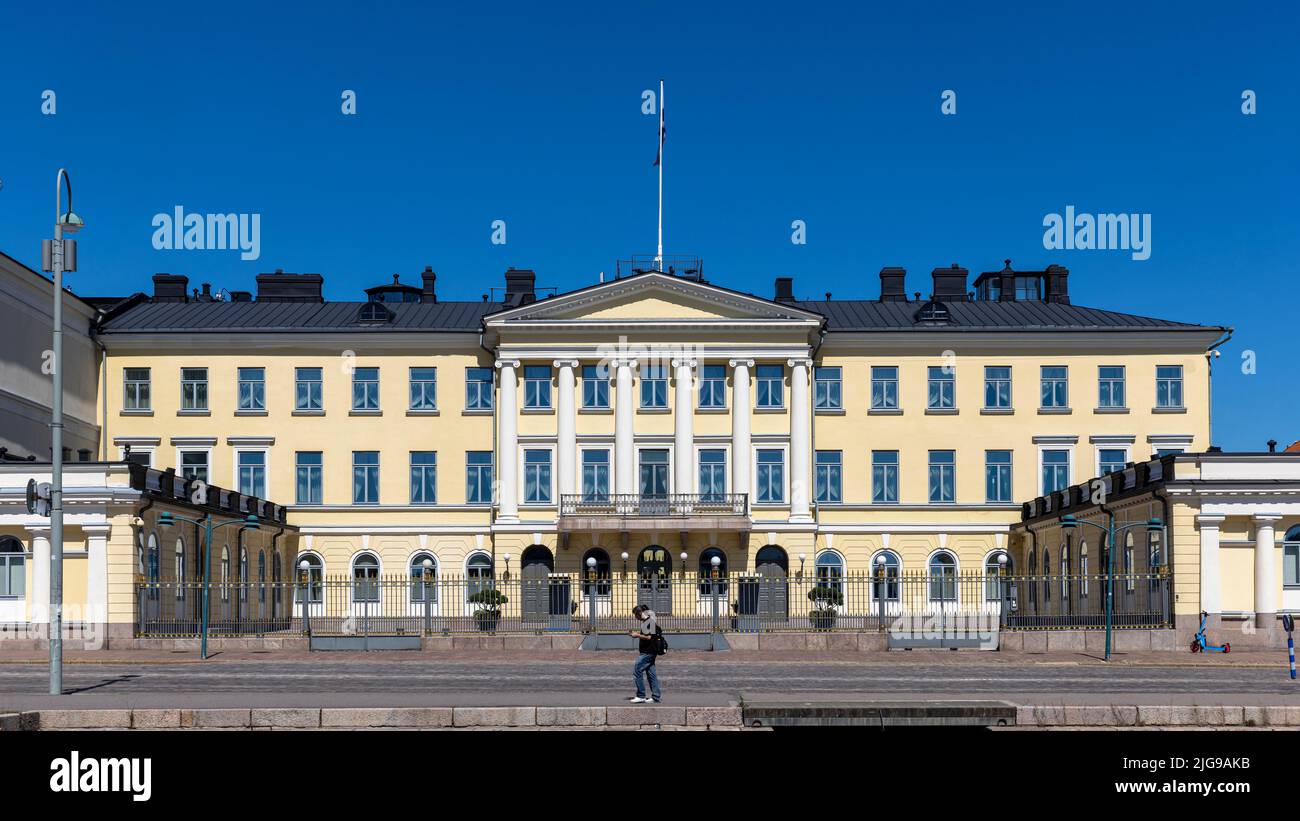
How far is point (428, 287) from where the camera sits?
78.2 meters

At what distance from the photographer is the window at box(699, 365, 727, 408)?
2712 inches

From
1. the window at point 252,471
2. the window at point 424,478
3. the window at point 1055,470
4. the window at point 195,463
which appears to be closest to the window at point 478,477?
the window at point 424,478

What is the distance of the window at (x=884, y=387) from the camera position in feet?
230

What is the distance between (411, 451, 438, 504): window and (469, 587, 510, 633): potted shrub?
9057mm

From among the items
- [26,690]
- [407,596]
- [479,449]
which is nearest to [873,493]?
[479,449]

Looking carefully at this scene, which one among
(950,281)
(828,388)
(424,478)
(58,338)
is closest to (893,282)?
(950,281)

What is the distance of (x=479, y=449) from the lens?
228 ft

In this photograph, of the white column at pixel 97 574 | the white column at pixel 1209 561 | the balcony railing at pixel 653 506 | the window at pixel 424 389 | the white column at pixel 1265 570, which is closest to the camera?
the white column at pixel 1209 561

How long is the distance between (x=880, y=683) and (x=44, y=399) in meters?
40.7

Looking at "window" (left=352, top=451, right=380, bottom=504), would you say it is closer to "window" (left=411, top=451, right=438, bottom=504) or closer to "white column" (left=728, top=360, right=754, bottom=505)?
"window" (left=411, top=451, right=438, bottom=504)

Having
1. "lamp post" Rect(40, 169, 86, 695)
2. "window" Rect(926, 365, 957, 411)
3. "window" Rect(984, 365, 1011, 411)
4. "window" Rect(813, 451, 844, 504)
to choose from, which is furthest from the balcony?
"lamp post" Rect(40, 169, 86, 695)

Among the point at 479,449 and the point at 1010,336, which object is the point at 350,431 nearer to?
the point at 479,449

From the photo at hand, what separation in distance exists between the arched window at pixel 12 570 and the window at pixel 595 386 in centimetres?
2531

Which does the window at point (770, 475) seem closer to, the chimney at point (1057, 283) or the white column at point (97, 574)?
the chimney at point (1057, 283)
